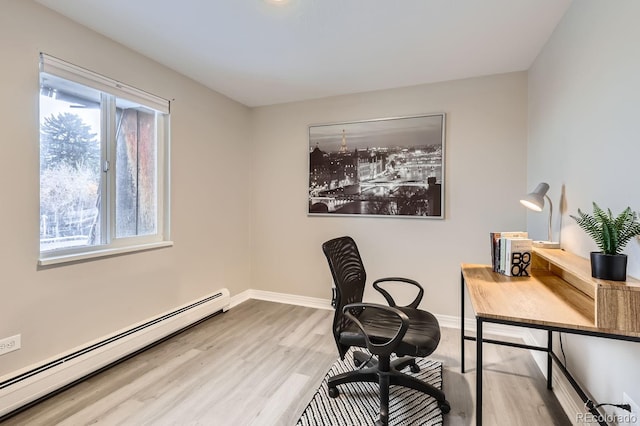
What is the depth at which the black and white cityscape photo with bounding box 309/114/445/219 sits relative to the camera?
9.93ft

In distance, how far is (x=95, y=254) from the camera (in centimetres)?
218

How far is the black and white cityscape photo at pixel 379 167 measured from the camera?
303cm

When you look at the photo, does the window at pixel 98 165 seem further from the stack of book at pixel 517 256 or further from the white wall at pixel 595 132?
the white wall at pixel 595 132

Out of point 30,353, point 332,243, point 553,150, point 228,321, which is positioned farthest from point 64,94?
point 553,150

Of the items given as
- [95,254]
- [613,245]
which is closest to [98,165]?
[95,254]

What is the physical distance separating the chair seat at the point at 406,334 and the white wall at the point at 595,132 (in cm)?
77

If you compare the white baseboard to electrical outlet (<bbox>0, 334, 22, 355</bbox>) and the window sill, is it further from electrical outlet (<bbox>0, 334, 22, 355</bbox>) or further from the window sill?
electrical outlet (<bbox>0, 334, 22, 355</bbox>)

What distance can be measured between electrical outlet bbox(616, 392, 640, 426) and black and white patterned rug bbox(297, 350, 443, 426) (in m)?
0.78

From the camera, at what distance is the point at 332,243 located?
6.79 feet

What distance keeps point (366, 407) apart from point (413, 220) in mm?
1853

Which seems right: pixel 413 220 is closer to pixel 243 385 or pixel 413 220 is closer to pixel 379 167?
pixel 379 167

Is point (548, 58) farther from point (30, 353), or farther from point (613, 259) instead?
point (30, 353)

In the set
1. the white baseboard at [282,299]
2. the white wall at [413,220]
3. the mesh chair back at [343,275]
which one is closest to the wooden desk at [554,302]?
the mesh chair back at [343,275]

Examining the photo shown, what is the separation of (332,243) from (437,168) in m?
1.58
